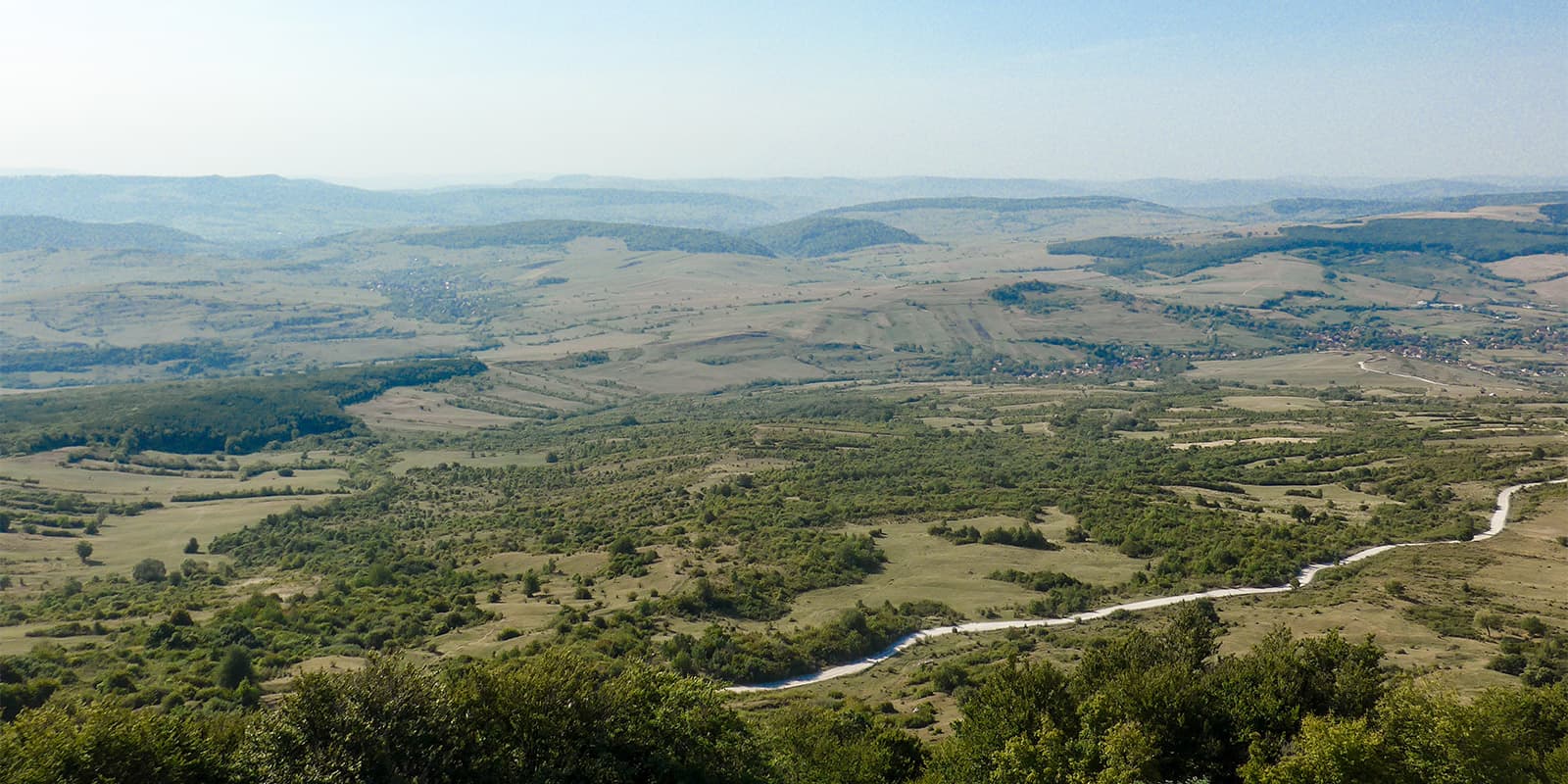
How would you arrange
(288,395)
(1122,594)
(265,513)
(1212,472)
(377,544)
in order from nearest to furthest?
(1122,594) < (377,544) < (1212,472) < (265,513) < (288,395)

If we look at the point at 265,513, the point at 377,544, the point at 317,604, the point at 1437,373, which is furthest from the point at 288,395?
the point at 1437,373

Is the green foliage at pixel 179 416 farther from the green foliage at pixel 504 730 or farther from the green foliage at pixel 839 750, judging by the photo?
the green foliage at pixel 839 750

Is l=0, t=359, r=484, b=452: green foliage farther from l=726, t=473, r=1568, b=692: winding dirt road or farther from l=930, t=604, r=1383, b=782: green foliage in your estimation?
l=930, t=604, r=1383, b=782: green foliage

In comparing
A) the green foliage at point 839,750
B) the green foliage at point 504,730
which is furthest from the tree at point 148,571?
the green foliage at point 839,750

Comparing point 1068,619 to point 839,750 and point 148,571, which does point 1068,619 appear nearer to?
point 839,750

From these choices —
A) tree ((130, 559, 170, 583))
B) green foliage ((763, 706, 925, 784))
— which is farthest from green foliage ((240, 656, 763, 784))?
tree ((130, 559, 170, 583))

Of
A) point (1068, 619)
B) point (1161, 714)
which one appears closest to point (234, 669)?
point (1161, 714)

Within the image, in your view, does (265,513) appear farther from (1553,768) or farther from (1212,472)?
(1553,768)

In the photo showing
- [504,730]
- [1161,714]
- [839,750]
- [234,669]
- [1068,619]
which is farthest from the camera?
[1068,619]
